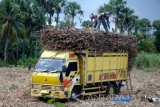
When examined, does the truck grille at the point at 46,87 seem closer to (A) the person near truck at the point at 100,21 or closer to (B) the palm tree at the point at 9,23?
(A) the person near truck at the point at 100,21

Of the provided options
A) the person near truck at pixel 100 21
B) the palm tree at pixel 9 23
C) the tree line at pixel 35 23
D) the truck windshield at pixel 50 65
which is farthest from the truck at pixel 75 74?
the palm tree at pixel 9 23

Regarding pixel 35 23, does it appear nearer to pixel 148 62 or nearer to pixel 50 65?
pixel 148 62

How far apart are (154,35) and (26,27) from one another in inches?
861

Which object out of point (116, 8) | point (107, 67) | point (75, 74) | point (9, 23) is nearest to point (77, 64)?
point (75, 74)

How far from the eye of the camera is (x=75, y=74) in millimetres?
18703

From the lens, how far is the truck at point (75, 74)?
17.8 m

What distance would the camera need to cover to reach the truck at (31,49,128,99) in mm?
17766

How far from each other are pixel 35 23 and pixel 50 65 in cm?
4702

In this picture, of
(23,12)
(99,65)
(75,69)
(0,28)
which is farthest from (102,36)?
(23,12)

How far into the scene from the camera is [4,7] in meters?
58.2

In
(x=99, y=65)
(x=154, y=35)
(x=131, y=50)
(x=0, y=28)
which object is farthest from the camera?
(x=154, y=35)

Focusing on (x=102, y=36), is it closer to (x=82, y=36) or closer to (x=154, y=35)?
(x=82, y=36)

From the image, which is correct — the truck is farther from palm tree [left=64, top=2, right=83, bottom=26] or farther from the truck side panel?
palm tree [left=64, top=2, right=83, bottom=26]

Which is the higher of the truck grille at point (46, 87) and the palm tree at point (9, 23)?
the palm tree at point (9, 23)
